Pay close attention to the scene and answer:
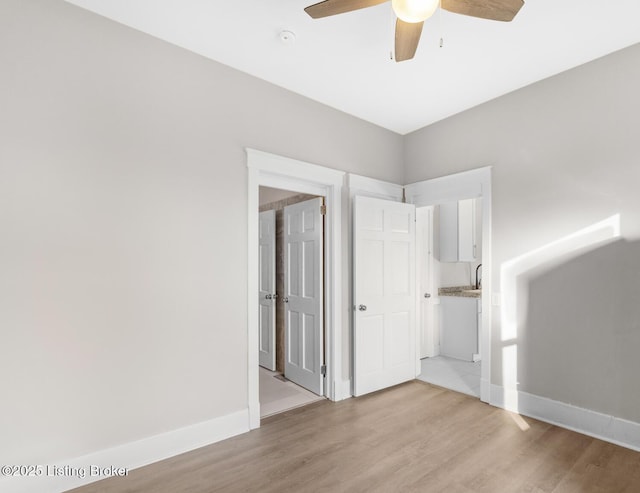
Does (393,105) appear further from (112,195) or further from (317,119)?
(112,195)

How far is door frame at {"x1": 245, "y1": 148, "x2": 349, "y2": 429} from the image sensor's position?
2.81m

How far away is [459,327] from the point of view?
4844mm

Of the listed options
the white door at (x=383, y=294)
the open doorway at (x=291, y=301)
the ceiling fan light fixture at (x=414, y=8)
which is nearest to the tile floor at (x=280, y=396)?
the open doorway at (x=291, y=301)

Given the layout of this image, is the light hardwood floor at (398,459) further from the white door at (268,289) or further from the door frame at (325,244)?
the white door at (268,289)

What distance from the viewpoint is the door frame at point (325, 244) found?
281cm

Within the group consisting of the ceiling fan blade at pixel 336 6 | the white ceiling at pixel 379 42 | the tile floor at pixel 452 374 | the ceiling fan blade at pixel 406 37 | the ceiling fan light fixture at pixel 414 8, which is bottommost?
the tile floor at pixel 452 374

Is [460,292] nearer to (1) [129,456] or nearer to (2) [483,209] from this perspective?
(2) [483,209]

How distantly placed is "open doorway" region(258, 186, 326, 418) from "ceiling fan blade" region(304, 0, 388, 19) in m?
1.92

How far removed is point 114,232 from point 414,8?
2132mm

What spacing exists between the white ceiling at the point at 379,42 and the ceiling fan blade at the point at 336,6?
1.52 feet

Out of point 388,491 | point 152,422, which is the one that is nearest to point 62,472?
point 152,422

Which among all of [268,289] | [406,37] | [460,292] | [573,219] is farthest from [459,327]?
[406,37]

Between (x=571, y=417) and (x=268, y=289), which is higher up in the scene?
(x=268, y=289)

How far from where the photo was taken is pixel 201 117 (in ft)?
8.54
